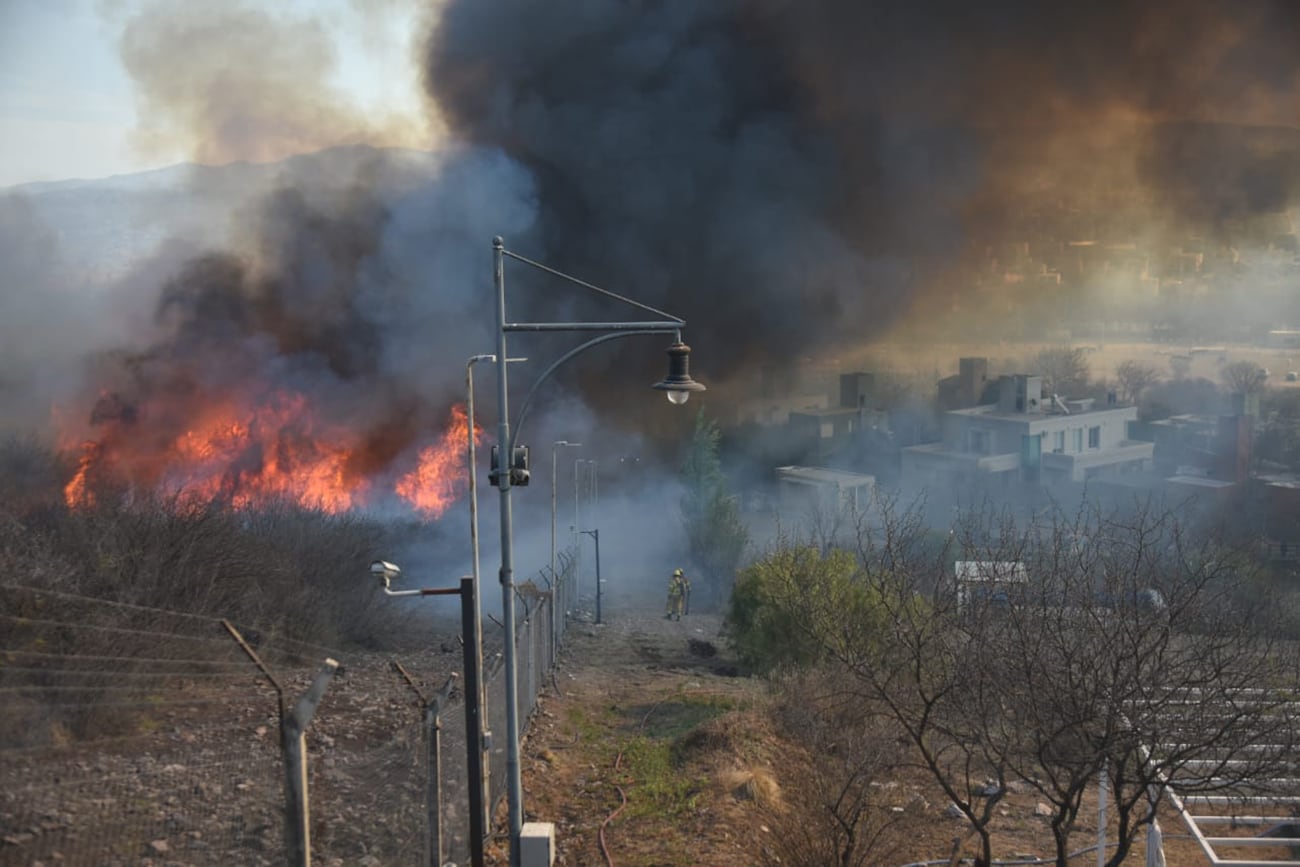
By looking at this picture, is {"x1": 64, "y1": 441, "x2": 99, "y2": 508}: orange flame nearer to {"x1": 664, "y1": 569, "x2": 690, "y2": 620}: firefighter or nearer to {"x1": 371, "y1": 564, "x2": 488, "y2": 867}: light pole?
{"x1": 664, "y1": 569, "x2": 690, "y2": 620}: firefighter

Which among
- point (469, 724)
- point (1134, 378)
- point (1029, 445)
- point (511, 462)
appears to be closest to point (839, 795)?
point (469, 724)

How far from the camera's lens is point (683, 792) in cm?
1153

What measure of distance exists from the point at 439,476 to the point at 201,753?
1025 inches

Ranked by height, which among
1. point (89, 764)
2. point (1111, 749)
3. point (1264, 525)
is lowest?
point (1264, 525)

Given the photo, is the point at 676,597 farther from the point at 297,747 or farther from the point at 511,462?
the point at 297,747

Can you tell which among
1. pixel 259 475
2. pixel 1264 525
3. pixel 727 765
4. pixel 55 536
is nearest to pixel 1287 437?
pixel 1264 525

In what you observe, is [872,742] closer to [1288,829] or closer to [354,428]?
[1288,829]

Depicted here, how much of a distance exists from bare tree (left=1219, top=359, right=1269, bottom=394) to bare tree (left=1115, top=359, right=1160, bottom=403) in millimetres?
4135

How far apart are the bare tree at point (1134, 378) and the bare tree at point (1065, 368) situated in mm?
2122

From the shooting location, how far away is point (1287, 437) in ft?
172

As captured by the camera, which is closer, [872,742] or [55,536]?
[872,742]

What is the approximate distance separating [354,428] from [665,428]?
16.2 metres

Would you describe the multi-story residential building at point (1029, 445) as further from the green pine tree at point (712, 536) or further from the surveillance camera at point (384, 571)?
the surveillance camera at point (384, 571)

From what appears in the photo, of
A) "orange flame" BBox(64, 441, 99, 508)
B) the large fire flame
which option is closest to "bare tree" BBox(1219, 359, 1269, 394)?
the large fire flame
